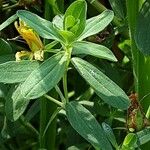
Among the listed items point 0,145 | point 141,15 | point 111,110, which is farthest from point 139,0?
point 0,145

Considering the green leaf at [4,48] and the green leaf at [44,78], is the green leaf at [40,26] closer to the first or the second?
the green leaf at [44,78]

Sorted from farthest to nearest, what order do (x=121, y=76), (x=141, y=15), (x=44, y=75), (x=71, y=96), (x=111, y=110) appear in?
(x=71, y=96), (x=121, y=76), (x=111, y=110), (x=141, y=15), (x=44, y=75)

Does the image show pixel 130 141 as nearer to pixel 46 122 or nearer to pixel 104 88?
pixel 104 88

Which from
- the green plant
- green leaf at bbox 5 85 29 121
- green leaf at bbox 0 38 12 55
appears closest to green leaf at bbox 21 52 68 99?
the green plant

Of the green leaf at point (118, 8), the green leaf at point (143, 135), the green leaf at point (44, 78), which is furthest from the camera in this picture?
the green leaf at point (118, 8)

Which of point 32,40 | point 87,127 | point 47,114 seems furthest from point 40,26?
point 47,114

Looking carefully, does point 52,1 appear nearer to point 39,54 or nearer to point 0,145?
point 39,54

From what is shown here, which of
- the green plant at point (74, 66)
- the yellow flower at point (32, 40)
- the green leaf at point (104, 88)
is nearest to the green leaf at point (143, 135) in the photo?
the green plant at point (74, 66)
